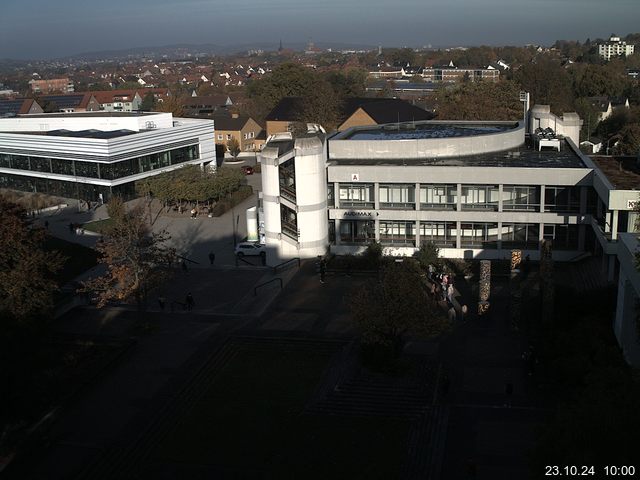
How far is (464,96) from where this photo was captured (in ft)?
216

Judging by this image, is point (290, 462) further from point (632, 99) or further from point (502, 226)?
point (632, 99)

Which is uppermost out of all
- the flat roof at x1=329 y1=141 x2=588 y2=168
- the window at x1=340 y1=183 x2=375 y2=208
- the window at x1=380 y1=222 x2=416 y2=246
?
the flat roof at x1=329 y1=141 x2=588 y2=168

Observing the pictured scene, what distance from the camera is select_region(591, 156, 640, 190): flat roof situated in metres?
30.8

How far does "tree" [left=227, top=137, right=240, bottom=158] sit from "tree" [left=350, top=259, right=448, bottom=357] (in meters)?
54.2

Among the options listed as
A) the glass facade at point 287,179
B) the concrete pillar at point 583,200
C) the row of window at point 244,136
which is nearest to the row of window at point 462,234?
the concrete pillar at point 583,200

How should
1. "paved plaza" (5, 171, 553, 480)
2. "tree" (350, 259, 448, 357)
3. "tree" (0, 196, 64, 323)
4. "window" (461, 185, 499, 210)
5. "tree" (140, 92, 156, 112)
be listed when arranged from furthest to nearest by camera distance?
"tree" (140, 92, 156, 112), "window" (461, 185, 499, 210), "tree" (0, 196, 64, 323), "tree" (350, 259, 448, 357), "paved plaza" (5, 171, 553, 480)

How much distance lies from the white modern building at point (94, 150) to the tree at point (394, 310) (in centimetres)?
3442

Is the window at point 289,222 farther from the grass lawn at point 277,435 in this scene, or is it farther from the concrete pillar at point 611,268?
the concrete pillar at point 611,268

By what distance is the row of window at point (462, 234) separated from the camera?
34281 mm

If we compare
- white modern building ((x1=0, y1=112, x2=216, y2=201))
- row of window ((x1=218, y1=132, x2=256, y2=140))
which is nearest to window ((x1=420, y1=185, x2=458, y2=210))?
white modern building ((x1=0, y1=112, x2=216, y2=201))

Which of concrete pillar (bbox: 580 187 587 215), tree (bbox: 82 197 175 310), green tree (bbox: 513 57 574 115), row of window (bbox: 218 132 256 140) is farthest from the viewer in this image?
green tree (bbox: 513 57 574 115)

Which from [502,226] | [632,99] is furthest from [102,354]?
[632,99]

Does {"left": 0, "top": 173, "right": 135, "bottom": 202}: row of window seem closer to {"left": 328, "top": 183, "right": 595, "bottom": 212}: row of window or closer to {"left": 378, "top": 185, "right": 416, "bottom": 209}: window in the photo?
{"left": 328, "top": 183, "right": 595, "bottom": 212}: row of window

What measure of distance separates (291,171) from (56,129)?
114 feet
